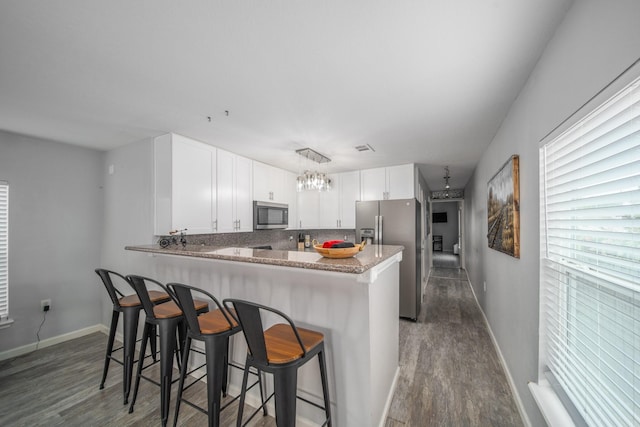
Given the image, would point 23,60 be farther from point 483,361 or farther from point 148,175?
point 483,361

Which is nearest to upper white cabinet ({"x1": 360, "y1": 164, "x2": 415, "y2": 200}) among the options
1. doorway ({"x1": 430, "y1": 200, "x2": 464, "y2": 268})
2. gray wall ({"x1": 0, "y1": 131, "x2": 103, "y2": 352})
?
gray wall ({"x1": 0, "y1": 131, "x2": 103, "y2": 352})

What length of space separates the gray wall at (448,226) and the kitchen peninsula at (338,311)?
31.3 ft

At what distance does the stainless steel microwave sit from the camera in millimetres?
3752

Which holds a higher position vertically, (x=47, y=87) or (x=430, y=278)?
(x=47, y=87)

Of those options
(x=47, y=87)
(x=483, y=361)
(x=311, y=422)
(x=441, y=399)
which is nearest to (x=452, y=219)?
(x=483, y=361)

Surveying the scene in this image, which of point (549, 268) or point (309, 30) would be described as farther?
point (549, 268)

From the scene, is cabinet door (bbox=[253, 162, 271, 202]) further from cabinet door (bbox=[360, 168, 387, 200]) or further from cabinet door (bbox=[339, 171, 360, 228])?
cabinet door (bbox=[360, 168, 387, 200])

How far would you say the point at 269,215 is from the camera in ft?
13.0

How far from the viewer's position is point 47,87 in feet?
5.86

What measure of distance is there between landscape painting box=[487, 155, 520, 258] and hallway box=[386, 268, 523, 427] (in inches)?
45.8

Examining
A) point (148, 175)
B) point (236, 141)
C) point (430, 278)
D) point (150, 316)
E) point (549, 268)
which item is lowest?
point (430, 278)

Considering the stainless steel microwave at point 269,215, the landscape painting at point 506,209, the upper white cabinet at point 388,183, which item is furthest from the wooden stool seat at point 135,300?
the upper white cabinet at point 388,183

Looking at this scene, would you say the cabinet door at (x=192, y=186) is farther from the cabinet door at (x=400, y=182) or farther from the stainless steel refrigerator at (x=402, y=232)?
the cabinet door at (x=400, y=182)

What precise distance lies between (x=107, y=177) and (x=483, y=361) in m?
4.96
